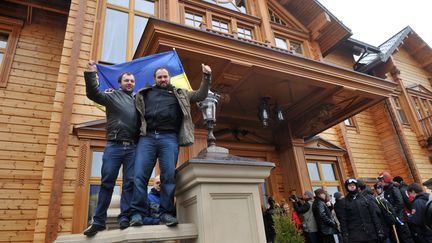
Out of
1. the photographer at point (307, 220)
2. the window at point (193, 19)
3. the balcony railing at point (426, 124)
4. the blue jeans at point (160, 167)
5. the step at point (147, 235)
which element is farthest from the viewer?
the balcony railing at point (426, 124)

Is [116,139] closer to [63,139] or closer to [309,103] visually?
[63,139]

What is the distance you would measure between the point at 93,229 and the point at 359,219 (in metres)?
4.07

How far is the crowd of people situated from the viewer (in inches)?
183

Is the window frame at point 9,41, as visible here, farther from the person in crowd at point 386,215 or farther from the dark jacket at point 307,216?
the person in crowd at point 386,215

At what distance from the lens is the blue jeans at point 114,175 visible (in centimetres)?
259

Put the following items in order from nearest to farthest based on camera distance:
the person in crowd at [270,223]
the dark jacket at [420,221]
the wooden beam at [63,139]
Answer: the dark jacket at [420,221] < the wooden beam at [63,139] < the person in crowd at [270,223]

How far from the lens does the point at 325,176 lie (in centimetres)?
900

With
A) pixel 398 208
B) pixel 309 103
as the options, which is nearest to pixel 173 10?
pixel 309 103

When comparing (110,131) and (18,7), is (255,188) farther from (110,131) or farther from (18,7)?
(18,7)

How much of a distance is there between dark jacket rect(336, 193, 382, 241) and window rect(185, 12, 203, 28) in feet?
19.5

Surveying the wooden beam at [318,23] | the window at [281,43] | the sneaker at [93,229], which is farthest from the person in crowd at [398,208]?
the wooden beam at [318,23]

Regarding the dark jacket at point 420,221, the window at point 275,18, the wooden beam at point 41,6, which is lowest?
the dark jacket at point 420,221

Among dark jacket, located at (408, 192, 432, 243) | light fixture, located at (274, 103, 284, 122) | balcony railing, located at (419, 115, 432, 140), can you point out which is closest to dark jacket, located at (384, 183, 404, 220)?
dark jacket, located at (408, 192, 432, 243)

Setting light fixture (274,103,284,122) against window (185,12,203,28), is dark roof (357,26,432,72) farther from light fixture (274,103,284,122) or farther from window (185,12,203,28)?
window (185,12,203,28)
